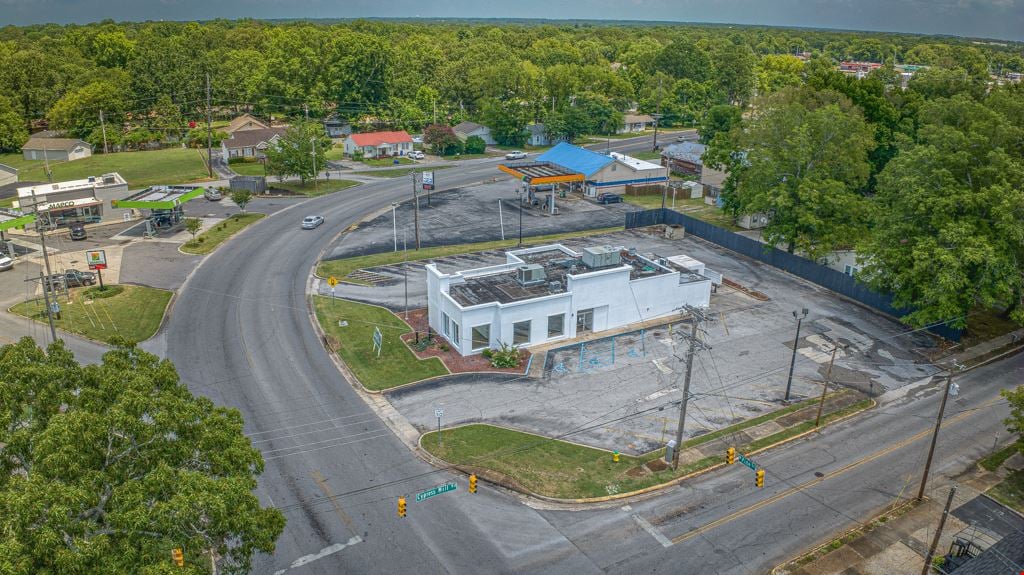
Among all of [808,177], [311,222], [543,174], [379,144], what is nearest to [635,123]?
[379,144]

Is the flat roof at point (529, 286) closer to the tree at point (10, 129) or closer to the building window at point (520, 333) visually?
the building window at point (520, 333)

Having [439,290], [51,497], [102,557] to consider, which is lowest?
[439,290]

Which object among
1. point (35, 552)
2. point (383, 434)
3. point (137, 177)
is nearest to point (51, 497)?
point (35, 552)

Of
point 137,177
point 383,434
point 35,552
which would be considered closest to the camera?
point 35,552

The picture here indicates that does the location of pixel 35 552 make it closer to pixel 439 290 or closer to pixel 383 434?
pixel 383 434

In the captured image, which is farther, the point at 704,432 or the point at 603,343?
the point at 603,343

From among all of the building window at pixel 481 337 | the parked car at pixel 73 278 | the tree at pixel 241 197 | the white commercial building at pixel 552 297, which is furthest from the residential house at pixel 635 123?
the parked car at pixel 73 278

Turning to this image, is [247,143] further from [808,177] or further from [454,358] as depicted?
[808,177]

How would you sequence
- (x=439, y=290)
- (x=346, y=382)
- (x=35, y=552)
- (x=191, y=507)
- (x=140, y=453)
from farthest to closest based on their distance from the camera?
1. (x=439, y=290)
2. (x=346, y=382)
3. (x=140, y=453)
4. (x=191, y=507)
5. (x=35, y=552)
